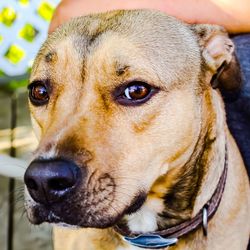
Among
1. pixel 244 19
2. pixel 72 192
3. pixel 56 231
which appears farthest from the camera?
pixel 244 19

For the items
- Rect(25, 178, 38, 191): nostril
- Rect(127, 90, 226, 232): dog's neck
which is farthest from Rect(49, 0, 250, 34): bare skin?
Rect(25, 178, 38, 191): nostril

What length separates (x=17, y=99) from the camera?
513 centimetres

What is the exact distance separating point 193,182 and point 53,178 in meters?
0.74

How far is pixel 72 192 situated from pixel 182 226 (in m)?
0.70

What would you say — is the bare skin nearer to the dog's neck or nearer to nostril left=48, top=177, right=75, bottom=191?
the dog's neck

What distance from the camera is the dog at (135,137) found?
2.32m

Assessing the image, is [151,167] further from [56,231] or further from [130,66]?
[56,231]

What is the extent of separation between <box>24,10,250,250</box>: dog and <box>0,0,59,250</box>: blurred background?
120 centimetres

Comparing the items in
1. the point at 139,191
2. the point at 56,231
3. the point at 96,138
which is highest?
the point at 96,138

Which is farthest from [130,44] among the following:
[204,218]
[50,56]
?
[204,218]

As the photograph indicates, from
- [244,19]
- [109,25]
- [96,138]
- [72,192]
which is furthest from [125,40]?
[244,19]

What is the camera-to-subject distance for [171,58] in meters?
2.60

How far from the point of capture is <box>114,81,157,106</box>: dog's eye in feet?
8.15

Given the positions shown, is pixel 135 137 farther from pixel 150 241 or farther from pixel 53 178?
pixel 150 241
